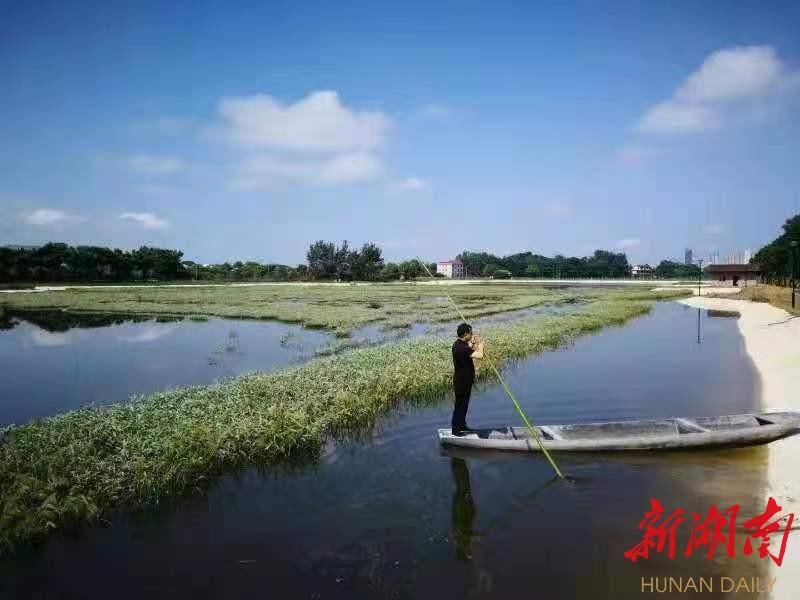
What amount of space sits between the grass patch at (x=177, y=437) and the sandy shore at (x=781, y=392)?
26.1 ft

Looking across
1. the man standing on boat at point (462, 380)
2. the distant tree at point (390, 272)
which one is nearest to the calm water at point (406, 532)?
the man standing on boat at point (462, 380)

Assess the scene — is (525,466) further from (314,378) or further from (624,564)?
(314,378)

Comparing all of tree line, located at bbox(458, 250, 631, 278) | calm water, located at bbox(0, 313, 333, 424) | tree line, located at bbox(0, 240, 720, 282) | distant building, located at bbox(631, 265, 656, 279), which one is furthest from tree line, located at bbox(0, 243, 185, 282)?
distant building, located at bbox(631, 265, 656, 279)

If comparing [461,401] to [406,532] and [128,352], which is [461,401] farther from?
[128,352]

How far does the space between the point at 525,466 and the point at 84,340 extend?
25.8 metres

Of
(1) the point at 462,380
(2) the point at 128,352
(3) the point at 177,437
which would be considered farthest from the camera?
(2) the point at 128,352

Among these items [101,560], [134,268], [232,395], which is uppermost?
[134,268]

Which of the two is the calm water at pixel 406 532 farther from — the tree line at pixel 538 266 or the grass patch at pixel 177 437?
the tree line at pixel 538 266

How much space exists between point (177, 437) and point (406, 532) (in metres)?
4.86

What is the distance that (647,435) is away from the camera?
10.9 metres

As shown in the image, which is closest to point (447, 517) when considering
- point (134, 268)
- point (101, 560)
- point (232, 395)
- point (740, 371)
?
point (101, 560)

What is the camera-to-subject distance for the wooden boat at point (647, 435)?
1049cm

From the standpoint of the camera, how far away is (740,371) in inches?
794

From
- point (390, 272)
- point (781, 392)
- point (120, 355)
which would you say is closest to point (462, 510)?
point (781, 392)
